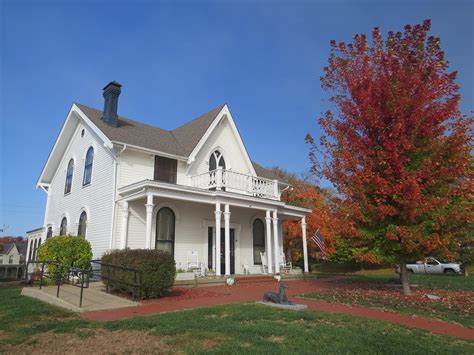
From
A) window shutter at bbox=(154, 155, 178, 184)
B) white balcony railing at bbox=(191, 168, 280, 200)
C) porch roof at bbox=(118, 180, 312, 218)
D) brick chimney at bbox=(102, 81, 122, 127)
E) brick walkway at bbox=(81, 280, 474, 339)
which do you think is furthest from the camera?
brick chimney at bbox=(102, 81, 122, 127)

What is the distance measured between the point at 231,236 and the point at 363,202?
9.36m

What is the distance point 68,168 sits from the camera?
20328 millimetres

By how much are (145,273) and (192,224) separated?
690cm

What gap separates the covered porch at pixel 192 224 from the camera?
47.5ft

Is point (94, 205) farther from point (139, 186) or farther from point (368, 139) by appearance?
point (368, 139)

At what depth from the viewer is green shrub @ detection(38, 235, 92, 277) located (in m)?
13.2

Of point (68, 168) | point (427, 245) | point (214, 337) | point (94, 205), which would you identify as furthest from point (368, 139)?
point (68, 168)

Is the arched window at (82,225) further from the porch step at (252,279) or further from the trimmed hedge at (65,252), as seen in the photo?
the porch step at (252,279)

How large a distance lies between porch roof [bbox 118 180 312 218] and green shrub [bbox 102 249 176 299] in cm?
345

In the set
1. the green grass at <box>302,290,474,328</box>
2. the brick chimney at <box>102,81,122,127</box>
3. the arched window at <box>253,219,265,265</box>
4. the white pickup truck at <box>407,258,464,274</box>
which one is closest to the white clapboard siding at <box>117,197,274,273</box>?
the arched window at <box>253,219,265,265</box>

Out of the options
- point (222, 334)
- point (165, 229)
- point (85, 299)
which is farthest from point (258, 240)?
point (222, 334)

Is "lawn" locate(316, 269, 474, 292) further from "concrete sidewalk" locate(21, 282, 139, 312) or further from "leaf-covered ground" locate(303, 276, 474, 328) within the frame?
"concrete sidewalk" locate(21, 282, 139, 312)

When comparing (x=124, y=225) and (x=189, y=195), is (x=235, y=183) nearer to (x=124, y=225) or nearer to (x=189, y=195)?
(x=189, y=195)

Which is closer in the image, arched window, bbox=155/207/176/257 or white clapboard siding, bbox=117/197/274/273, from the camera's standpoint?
white clapboard siding, bbox=117/197/274/273
